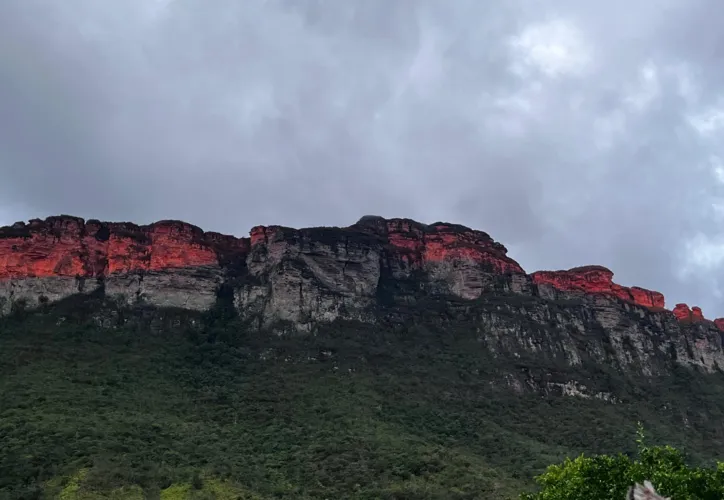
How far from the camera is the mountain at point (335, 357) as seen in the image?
227 ft

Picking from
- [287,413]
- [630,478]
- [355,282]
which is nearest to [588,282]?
[355,282]

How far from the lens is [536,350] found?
114m

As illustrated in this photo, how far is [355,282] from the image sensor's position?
402 ft

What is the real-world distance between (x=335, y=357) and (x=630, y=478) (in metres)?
79.3

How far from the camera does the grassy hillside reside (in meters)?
62.4

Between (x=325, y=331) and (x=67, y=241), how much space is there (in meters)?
49.7

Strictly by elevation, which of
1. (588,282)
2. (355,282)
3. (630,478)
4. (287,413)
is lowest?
(287,413)

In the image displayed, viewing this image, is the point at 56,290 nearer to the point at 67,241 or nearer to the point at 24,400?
the point at 67,241

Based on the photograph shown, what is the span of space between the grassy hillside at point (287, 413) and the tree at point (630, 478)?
3797cm

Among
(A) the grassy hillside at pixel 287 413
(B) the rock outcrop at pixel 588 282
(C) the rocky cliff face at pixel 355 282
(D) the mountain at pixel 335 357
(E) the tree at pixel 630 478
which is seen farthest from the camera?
(B) the rock outcrop at pixel 588 282

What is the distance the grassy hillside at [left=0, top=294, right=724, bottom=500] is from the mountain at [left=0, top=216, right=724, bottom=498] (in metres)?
0.35

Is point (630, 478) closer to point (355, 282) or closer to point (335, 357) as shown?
point (335, 357)

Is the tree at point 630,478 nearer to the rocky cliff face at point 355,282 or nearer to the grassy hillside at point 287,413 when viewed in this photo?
the grassy hillside at point 287,413

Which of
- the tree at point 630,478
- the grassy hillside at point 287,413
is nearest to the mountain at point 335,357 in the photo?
the grassy hillside at point 287,413
